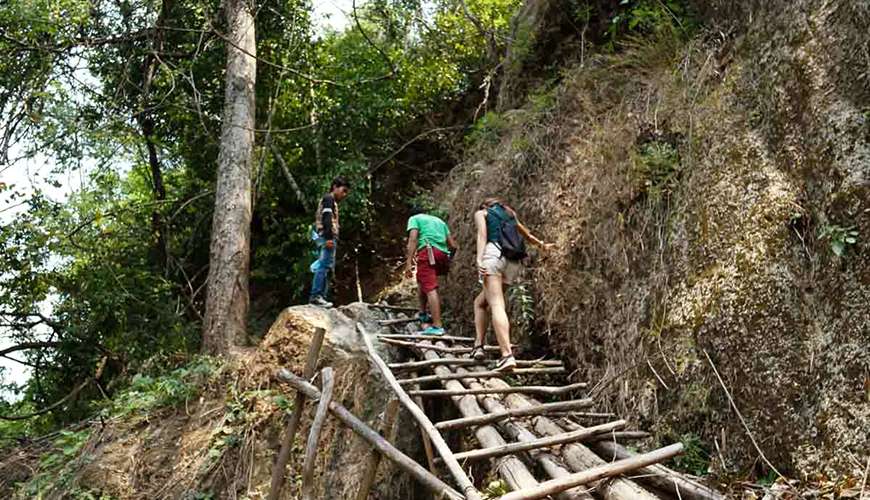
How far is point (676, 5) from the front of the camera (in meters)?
6.87

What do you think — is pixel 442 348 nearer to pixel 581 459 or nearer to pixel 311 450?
pixel 311 450

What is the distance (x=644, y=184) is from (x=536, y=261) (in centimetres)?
149

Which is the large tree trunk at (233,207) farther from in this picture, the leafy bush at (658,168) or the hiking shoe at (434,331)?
the leafy bush at (658,168)

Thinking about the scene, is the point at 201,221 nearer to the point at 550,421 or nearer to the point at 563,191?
the point at 563,191

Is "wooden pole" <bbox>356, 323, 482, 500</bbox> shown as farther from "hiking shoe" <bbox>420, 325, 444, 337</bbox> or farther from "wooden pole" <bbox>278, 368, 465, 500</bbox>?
"hiking shoe" <bbox>420, 325, 444, 337</bbox>

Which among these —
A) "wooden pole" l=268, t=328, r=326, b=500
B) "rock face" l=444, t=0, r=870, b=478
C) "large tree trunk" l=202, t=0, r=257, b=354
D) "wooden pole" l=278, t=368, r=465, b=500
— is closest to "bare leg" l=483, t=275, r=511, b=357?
"rock face" l=444, t=0, r=870, b=478

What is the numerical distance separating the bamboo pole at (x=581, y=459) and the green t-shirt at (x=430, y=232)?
7.82 ft

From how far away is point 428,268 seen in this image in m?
7.25

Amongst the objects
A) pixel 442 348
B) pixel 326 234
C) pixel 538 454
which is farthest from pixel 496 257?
pixel 326 234

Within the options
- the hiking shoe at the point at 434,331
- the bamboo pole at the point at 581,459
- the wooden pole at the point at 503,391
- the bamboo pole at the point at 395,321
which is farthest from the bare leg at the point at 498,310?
→ the bamboo pole at the point at 395,321

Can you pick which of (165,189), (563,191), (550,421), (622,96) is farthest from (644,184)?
(165,189)

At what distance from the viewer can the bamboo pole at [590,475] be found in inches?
118

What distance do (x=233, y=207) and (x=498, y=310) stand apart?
4.73m

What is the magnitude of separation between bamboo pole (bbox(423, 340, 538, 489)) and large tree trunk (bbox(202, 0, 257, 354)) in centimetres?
382
